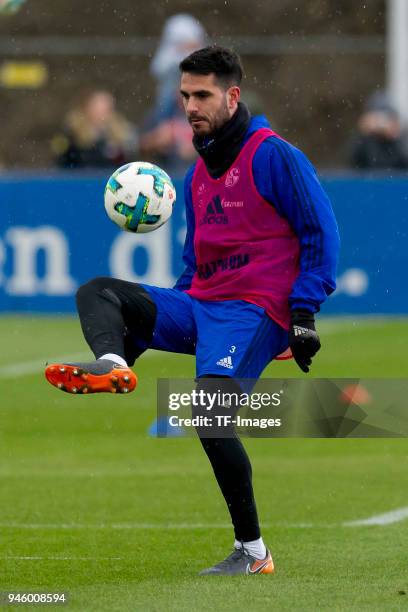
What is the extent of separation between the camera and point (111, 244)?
16672 millimetres

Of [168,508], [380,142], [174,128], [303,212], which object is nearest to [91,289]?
[303,212]

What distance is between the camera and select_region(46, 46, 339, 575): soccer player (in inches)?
272

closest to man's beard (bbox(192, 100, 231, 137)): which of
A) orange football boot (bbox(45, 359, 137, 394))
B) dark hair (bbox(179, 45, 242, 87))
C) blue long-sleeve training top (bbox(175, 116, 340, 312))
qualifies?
dark hair (bbox(179, 45, 242, 87))

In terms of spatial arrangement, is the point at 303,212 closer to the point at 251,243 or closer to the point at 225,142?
the point at 251,243

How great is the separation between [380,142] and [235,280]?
1120 cm

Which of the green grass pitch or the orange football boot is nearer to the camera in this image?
the orange football boot

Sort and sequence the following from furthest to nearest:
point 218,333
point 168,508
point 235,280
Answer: point 168,508, point 235,280, point 218,333

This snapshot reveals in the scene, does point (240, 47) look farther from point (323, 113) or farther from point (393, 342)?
point (393, 342)

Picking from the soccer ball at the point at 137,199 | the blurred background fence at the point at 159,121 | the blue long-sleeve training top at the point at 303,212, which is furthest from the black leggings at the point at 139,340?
the blurred background fence at the point at 159,121

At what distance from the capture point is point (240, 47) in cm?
2259

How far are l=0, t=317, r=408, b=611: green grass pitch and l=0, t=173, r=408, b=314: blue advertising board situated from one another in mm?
2251

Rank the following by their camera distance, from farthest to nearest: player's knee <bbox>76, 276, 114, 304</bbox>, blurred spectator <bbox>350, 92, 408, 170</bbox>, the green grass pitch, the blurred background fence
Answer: blurred spectator <bbox>350, 92, 408, 170</bbox> → the blurred background fence → player's knee <bbox>76, 276, 114, 304</bbox> → the green grass pitch

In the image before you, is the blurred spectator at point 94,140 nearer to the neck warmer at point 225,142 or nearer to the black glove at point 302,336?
the neck warmer at point 225,142

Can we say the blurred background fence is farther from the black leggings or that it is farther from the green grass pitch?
the green grass pitch
